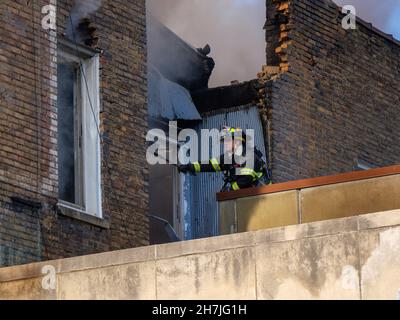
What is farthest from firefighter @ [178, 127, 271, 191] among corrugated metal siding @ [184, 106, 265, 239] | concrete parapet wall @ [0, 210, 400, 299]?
concrete parapet wall @ [0, 210, 400, 299]

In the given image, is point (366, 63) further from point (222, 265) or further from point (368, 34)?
point (222, 265)

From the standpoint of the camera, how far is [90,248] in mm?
15883

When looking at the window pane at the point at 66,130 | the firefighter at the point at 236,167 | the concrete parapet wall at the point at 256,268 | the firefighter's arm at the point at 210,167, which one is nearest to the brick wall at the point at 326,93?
the firefighter's arm at the point at 210,167

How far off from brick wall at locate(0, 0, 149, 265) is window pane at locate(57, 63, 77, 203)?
1.23ft

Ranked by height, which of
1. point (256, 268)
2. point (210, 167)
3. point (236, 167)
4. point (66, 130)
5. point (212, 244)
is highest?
point (66, 130)

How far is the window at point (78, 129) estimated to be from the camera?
16.3 metres

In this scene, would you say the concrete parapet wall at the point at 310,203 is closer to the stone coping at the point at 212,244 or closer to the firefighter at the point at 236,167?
the firefighter at the point at 236,167

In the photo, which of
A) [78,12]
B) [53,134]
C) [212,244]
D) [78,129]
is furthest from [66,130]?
[212,244]

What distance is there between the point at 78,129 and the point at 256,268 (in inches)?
213

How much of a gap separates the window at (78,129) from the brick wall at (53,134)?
124 millimetres

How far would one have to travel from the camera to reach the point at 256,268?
11.6m

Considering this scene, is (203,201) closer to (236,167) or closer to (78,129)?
(78,129)

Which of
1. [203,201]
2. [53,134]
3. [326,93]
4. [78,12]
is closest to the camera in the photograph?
[53,134]
